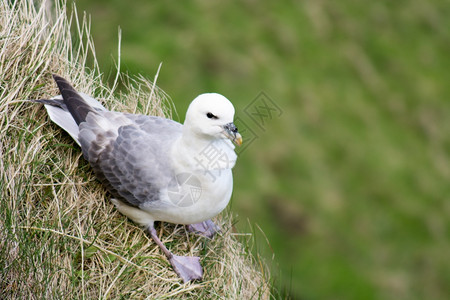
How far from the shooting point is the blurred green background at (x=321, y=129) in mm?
7043

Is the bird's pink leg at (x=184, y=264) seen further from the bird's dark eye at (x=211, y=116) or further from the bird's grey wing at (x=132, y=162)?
the bird's dark eye at (x=211, y=116)

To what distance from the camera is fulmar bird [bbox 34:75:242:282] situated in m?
3.16

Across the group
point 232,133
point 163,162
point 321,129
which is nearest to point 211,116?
point 232,133

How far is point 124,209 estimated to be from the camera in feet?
10.9

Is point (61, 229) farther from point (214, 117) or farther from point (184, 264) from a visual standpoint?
point (214, 117)

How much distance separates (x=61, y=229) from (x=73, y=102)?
835mm

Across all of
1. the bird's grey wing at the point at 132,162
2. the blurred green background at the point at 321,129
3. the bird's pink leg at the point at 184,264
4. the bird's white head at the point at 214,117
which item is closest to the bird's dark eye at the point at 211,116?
the bird's white head at the point at 214,117

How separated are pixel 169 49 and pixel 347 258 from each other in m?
3.47

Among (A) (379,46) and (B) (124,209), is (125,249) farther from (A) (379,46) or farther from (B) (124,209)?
(A) (379,46)

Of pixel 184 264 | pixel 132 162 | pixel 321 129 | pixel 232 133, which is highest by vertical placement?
pixel 232 133

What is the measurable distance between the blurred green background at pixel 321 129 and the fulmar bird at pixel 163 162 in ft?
9.95

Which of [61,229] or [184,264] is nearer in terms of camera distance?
[61,229]

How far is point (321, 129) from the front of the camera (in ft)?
26.5

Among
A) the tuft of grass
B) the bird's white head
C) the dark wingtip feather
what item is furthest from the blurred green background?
the bird's white head
